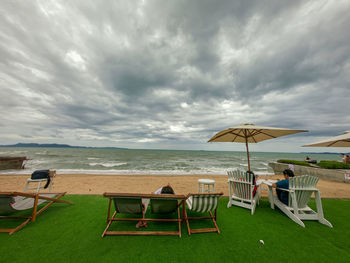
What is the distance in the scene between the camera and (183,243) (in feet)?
8.43

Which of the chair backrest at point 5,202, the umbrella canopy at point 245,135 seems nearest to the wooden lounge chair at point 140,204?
the chair backrest at point 5,202

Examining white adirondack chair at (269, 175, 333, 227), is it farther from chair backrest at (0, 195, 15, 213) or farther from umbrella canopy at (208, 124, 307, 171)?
chair backrest at (0, 195, 15, 213)

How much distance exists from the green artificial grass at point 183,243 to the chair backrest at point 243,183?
66 cm

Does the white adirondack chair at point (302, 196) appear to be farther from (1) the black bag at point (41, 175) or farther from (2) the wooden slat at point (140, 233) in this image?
(1) the black bag at point (41, 175)

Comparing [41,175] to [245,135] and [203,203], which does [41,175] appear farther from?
[245,135]

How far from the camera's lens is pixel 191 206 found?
299 cm


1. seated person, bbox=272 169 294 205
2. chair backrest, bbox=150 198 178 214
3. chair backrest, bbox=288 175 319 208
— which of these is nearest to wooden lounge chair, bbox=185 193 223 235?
chair backrest, bbox=150 198 178 214

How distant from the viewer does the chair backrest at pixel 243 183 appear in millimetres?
3939

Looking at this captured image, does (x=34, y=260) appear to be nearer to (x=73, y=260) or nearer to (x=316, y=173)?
(x=73, y=260)

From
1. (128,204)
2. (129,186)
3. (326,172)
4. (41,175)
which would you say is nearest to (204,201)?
(128,204)

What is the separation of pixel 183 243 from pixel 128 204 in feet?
4.54

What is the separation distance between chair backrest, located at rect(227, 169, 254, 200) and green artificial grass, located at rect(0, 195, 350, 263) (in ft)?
2.17

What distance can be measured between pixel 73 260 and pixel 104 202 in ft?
8.44

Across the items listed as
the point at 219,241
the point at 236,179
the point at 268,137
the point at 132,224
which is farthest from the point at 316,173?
the point at 132,224
